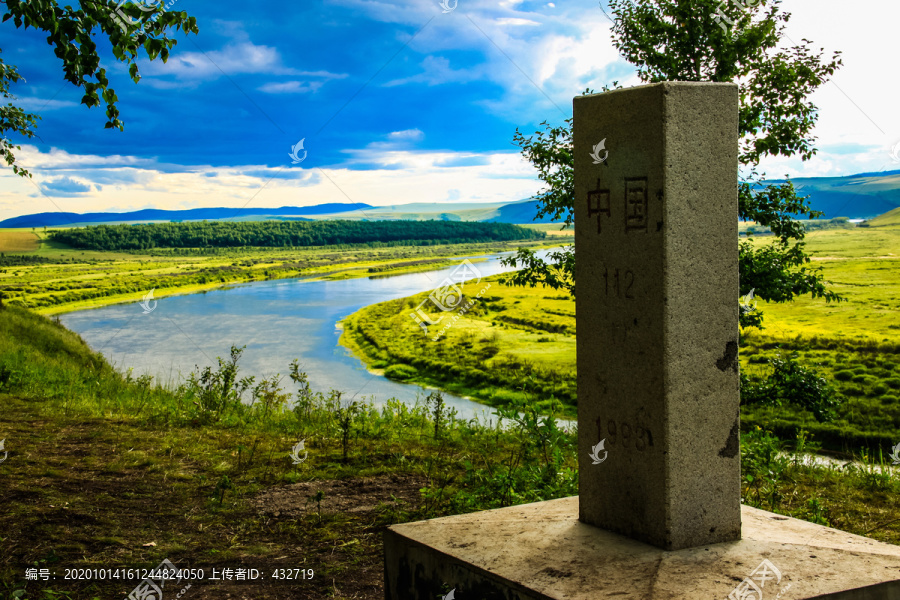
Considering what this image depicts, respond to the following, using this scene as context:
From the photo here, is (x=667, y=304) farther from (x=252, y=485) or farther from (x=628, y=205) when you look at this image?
(x=252, y=485)

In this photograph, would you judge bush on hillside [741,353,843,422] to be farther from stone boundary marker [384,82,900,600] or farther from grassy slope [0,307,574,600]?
stone boundary marker [384,82,900,600]

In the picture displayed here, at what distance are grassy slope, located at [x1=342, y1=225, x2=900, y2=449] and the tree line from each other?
47.4m

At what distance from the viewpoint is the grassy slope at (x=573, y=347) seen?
762 inches

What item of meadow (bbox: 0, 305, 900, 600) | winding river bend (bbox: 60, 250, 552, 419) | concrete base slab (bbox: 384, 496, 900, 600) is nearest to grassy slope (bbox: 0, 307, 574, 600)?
meadow (bbox: 0, 305, 900, 600)

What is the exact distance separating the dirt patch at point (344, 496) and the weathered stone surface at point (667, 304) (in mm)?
2814

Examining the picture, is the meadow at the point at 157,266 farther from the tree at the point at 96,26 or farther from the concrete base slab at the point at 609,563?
the concrete base slab at the point at 609,563

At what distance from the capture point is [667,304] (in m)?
3.44

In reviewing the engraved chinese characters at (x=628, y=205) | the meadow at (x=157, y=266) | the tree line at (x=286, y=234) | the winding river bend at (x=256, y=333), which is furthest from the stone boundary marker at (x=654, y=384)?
the tree line at (x=286, y=234)

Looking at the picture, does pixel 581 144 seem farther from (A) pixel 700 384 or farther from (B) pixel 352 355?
(B) pixel 352 355

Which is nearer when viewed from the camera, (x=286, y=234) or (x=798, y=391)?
(x=798, y=391)

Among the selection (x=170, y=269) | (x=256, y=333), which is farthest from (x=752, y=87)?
(x=170, y=269)

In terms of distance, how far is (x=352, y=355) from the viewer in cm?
3153

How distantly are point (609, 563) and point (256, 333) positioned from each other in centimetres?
3604

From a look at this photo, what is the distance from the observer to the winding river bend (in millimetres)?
25203
